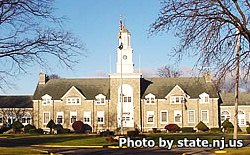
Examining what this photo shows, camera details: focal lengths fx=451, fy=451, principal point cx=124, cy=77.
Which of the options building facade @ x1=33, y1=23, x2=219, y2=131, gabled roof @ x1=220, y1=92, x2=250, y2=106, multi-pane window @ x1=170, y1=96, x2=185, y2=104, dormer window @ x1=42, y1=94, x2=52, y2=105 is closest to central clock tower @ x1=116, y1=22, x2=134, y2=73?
building facade @ x1=33, y1=23, x2=219, y2=131

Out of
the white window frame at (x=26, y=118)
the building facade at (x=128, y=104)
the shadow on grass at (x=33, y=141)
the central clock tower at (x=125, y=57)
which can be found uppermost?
the central clock tower at (x=125, y=57)

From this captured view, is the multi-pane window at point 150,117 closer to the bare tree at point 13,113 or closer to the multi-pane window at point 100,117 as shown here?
the multi-pane window at point 100,117

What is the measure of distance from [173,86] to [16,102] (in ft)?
91.3

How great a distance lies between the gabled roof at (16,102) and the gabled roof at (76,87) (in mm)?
3605

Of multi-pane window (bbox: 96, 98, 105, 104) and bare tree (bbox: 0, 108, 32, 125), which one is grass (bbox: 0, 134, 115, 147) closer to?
multi-pane window (bbox: 96, 98, 105, 104)

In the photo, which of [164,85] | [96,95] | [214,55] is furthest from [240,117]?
[214,55]

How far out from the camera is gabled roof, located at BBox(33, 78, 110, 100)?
7525 centimetres

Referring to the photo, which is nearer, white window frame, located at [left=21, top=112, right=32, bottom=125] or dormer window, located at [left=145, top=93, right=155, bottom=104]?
dormer window, located at [left=145, top=93, right=155, bottom=104]

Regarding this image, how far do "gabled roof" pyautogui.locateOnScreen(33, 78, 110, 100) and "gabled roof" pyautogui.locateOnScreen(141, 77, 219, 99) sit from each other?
6745 millimetres

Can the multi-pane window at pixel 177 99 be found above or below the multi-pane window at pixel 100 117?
above

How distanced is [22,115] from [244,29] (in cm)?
6361

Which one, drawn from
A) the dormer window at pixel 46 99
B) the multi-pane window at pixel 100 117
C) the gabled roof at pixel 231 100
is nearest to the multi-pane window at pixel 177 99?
the gabled roof at pixel 231 100

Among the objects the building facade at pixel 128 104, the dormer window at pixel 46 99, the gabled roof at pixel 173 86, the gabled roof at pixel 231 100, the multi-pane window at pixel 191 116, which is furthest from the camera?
the gabled roof at pixel 231 100

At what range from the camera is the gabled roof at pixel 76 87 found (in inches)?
2963
